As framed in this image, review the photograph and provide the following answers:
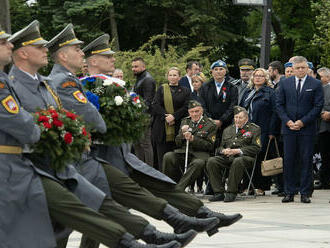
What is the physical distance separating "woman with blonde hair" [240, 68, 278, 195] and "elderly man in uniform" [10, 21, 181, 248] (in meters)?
8.17

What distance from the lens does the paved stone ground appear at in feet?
29.5

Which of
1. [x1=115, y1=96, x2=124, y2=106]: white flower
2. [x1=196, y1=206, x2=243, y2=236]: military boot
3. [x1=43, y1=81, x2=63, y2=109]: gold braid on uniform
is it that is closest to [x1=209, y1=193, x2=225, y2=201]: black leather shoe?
[x1=196, y1=206, x2=243, y2=236]: military boot

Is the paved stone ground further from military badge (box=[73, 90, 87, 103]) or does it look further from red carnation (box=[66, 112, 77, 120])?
red carnation (box=[66, 112, 77, 120])

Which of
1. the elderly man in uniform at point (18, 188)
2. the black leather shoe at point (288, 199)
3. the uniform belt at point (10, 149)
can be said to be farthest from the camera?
the black leather shoe at point (288, 199)

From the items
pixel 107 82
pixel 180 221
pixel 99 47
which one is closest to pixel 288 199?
pixel 99 47

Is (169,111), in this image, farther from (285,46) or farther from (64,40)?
(285,46)

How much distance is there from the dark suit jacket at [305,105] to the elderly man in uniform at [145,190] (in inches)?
215

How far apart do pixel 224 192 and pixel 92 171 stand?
23.5 ft

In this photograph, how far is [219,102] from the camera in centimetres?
1514

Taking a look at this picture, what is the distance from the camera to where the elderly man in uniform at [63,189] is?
6.38 m

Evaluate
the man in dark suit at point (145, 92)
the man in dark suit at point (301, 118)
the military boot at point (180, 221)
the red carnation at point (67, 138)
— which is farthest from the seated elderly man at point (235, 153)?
the red carnation at point (67, 138)

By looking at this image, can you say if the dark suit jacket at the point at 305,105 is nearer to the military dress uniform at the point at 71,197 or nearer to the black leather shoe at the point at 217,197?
the black leather shoe at the point at 217,197

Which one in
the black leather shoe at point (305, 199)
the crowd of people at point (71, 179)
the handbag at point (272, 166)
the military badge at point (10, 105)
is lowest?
the black leather shoe at point (305, 199)

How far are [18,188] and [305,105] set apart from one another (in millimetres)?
7929
